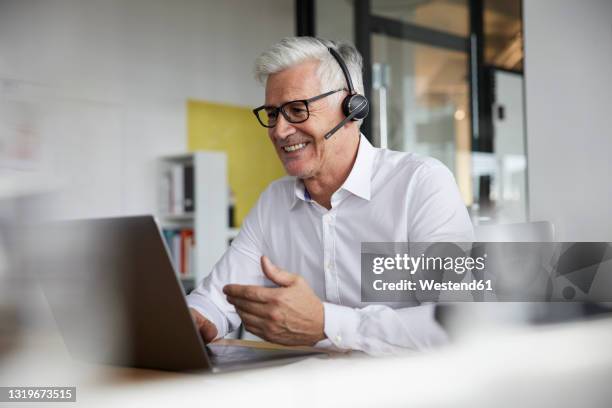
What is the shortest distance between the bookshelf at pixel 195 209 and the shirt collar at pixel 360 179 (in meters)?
3.55

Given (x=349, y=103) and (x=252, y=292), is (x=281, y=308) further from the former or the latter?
(x=349, y=103)

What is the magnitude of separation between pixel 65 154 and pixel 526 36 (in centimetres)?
383

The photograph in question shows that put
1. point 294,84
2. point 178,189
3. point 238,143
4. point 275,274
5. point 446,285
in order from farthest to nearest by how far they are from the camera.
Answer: point 238,143 → point 178,189 → point 294,84 → point 446,285 → point 275,274

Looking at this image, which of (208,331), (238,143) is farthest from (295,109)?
(238,143)

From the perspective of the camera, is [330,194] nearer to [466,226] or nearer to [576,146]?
[466,226]

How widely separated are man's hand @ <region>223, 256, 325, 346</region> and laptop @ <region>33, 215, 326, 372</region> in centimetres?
5

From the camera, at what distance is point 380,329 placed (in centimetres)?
106

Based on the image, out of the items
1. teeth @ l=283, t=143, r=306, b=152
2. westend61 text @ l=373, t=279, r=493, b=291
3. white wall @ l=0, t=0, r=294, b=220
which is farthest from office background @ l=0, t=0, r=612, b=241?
westend61 text @ l=373, t=279, r=493, b=291

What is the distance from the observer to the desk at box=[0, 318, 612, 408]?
2.50 ft

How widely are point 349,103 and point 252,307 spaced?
774mm

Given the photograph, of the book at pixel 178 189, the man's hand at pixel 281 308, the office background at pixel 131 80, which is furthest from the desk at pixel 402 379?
the book at pixel 178 189

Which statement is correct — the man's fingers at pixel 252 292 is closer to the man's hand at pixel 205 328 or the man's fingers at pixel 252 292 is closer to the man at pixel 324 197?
the man's hand at pixel 205 328

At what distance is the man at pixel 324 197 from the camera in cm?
149

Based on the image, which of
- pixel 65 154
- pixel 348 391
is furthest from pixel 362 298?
pixel 65 154
